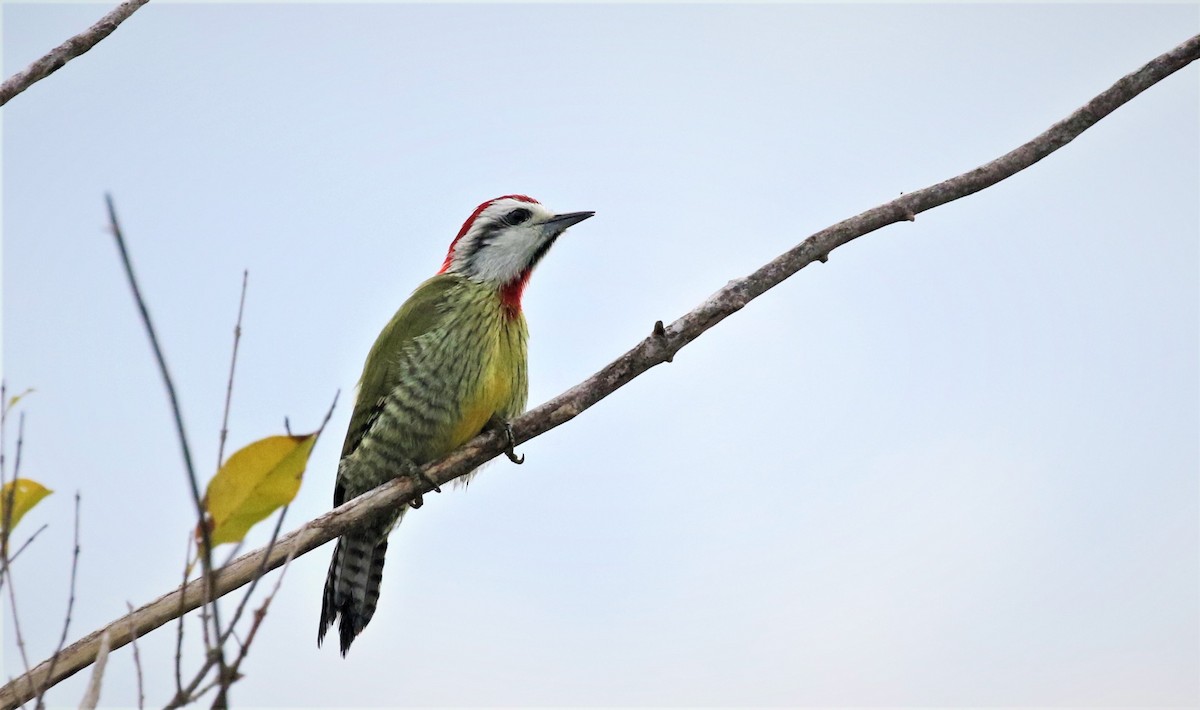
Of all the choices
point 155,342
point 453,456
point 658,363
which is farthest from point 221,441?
point 453,456

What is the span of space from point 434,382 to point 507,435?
1.33 ft

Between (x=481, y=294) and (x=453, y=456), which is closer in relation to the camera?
(x=453, y=456)

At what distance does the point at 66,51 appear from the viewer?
2.82 metres

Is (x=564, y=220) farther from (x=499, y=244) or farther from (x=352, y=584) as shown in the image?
(x=352, y=584)

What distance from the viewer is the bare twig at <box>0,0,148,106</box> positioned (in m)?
2.71

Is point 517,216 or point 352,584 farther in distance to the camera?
Answer: point 517,216

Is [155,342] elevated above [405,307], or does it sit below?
below

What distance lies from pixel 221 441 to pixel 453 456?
2.04 meters

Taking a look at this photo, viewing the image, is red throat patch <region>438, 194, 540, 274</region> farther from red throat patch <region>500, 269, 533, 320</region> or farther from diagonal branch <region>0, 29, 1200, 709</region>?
diagonal branch <region>0, 29, 1200, 709</region>

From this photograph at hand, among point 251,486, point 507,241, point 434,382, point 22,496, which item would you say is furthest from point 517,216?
point 251,486

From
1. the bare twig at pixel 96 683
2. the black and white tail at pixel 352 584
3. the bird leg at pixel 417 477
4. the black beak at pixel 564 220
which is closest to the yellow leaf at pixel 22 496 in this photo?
the bare twig at pixel 96 683

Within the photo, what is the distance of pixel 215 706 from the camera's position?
166cm

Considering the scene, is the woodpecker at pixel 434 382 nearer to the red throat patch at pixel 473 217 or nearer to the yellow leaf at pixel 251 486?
the red throat patch at pixel 473 217

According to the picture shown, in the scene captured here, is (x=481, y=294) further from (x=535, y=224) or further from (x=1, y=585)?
(x=1, y=585)
